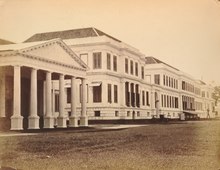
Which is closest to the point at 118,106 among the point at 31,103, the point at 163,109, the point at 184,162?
the point at 163,109

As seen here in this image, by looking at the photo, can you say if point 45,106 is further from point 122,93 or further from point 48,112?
point 122,93

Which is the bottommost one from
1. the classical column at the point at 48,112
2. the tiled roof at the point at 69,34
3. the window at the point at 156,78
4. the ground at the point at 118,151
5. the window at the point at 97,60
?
the ground at the point at 118,151

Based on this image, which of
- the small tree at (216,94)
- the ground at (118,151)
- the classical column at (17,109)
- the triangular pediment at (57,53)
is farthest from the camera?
the triangular pediment at (57,53)

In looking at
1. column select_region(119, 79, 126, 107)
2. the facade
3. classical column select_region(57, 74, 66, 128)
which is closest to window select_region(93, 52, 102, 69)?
the facade

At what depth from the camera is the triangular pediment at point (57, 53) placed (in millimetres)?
5936

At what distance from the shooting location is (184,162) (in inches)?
199

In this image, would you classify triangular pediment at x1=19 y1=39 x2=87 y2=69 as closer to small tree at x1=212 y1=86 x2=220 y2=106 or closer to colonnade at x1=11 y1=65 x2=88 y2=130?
colonnade at x1=11 y1=65 x2=88 y2=130

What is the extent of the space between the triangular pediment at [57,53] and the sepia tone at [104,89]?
1cm

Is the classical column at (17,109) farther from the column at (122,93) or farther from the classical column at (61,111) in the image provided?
the column at (122,93)

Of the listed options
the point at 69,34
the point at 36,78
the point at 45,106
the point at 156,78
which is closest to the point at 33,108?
the point at 45,106

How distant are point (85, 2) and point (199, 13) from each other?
1284 mm

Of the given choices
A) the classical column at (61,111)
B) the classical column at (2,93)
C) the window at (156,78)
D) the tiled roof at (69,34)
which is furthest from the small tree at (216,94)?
the classical column at (2,93)

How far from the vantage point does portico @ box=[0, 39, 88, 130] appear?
5.79 metres

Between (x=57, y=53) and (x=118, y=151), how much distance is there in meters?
1.81
